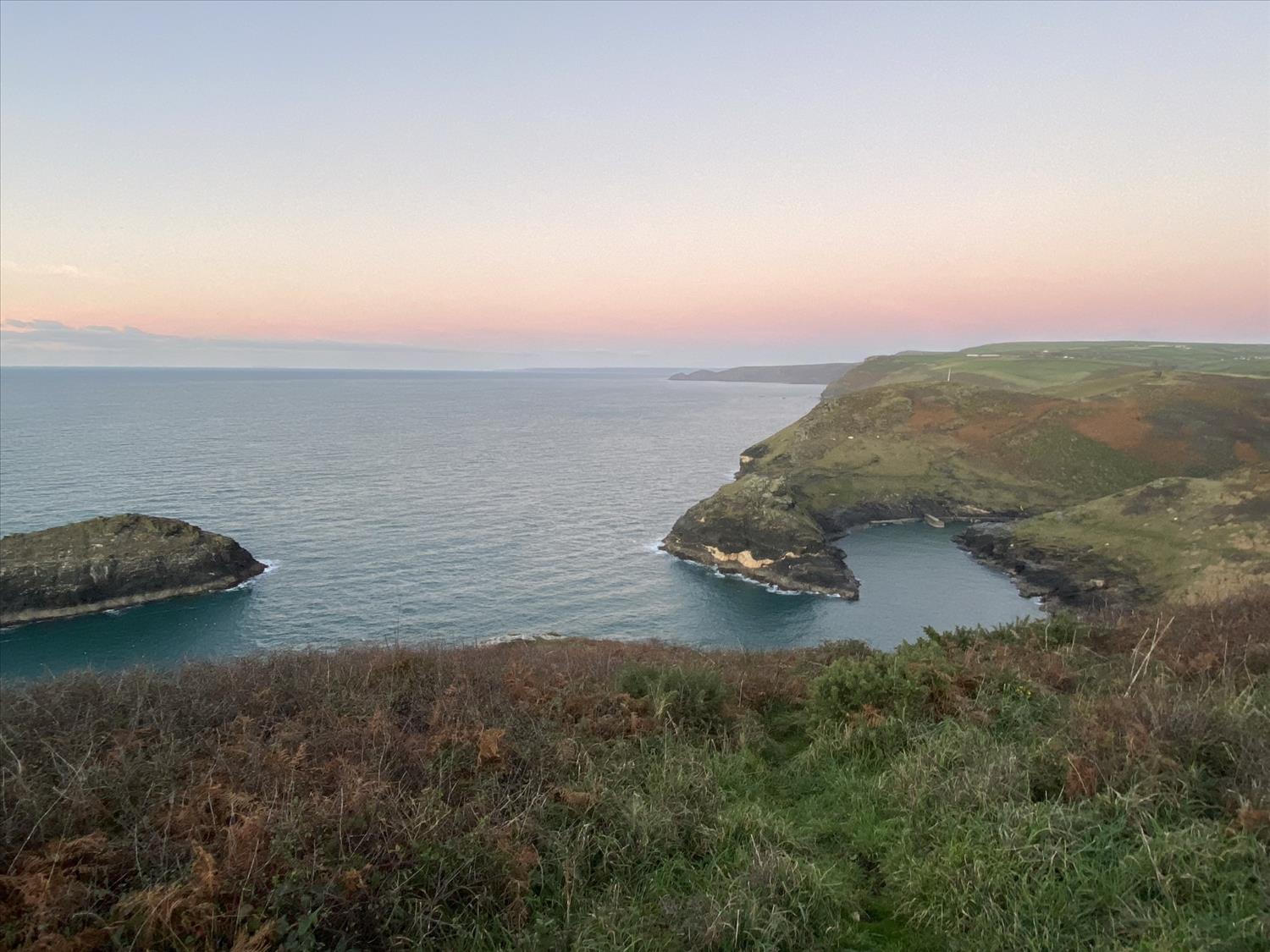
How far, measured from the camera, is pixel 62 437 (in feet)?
379

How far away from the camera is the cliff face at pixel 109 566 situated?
4578 cm

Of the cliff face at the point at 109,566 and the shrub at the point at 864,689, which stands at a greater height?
the shrub at the point at 864,689

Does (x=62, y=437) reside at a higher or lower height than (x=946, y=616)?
higher

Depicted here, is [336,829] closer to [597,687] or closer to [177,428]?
[597,687]

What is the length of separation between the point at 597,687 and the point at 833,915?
5.32 meters

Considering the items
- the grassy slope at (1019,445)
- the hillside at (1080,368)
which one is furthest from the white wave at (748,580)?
the hillside at (1080,368)

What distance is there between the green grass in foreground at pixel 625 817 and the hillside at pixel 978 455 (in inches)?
2062

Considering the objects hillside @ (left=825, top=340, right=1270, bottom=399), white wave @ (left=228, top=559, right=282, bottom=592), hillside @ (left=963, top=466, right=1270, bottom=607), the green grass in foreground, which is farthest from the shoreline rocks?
white wave @ (left=228, top=559, right=282, bottom=592)

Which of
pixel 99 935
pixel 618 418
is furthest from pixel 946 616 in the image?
pixel 618 418

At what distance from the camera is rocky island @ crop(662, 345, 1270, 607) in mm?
53125

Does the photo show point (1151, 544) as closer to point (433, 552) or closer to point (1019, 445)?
point (1019, 445)

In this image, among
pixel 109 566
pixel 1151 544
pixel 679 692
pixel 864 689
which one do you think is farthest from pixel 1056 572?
pixel 109 566

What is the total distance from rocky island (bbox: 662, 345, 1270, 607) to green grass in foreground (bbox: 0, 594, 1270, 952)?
48.5 m

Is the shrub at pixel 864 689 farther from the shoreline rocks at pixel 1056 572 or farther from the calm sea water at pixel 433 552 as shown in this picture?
the shoreline rocks at pixel 1056 572
